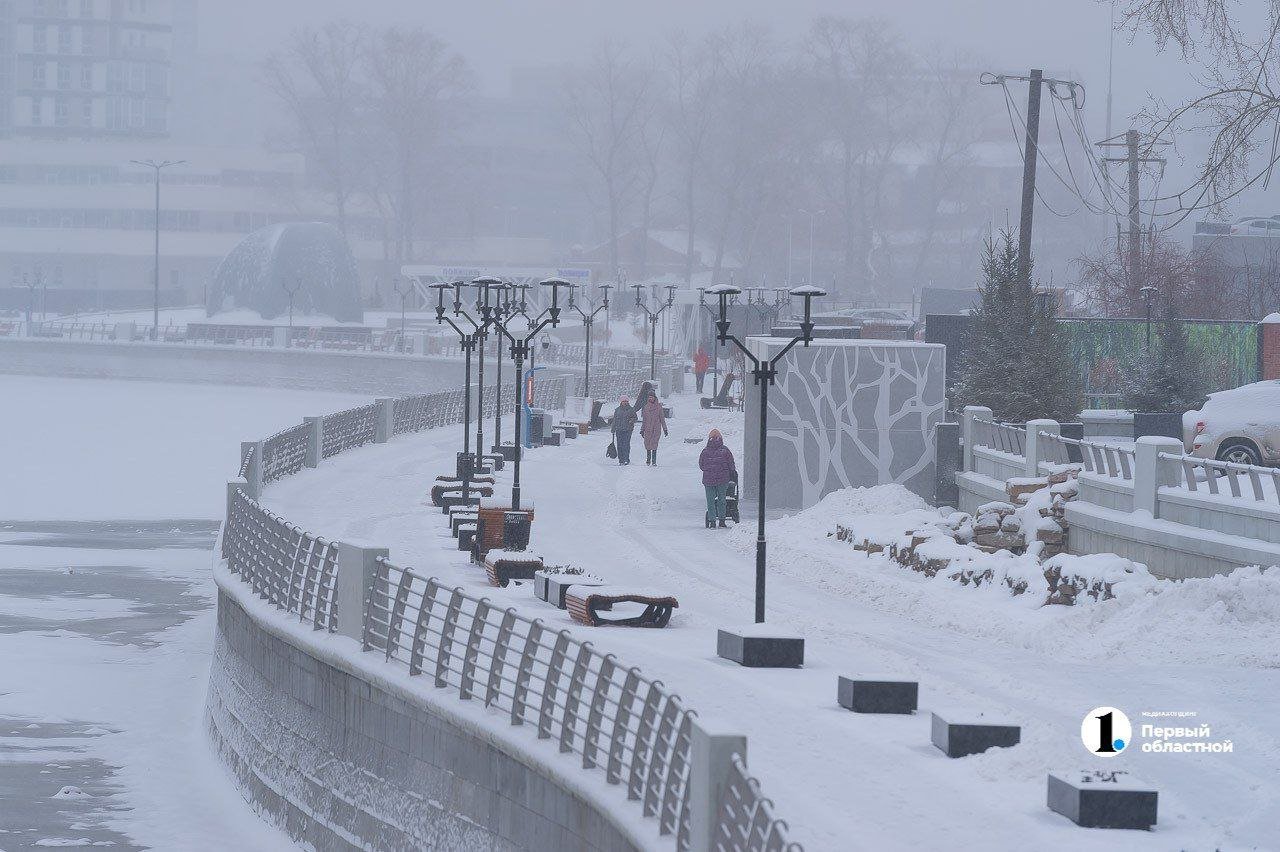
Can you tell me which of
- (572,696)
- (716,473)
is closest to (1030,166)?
(716,473)

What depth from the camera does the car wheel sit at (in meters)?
28.4

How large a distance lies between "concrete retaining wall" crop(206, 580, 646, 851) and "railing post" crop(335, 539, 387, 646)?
9.4 inches

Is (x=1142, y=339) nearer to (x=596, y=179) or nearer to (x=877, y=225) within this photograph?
(x=877, y=225)

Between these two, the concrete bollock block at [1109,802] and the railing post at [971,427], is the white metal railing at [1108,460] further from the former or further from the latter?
the concrete bollock block at [1109,802]

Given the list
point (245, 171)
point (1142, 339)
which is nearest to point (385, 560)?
point (1142, 339)

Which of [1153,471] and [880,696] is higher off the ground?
[1153,471]

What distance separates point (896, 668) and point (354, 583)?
18.5ft

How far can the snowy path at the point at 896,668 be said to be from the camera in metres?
12.2

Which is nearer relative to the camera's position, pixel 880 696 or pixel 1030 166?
pixel 880 696

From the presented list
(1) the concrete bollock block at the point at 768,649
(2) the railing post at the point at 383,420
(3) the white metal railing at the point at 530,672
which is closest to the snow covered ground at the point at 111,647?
(3) the white metal railing at the point at 530,672

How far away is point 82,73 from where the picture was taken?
576ft

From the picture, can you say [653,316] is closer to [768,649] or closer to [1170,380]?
[1170,380]

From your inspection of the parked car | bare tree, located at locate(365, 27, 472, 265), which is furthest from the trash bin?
bare tree, located at locate(365, 27, 472, 265)

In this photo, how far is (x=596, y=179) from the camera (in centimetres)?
18325
